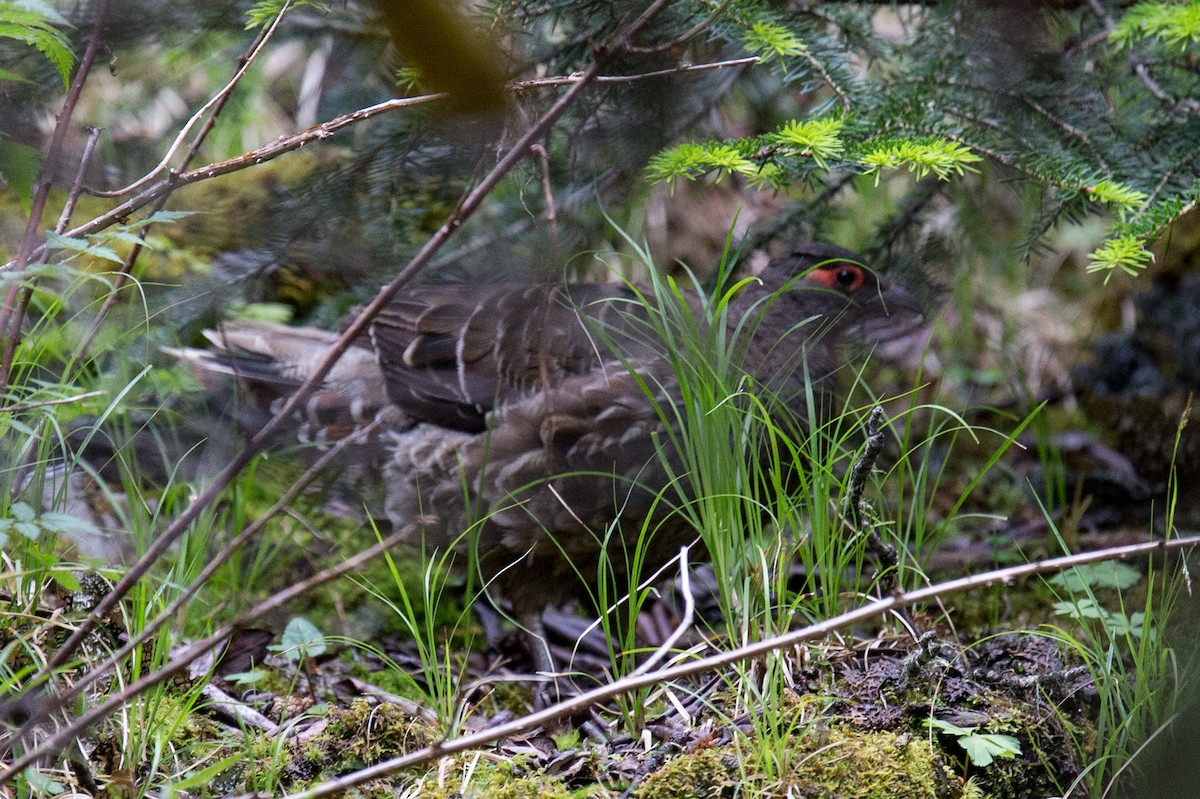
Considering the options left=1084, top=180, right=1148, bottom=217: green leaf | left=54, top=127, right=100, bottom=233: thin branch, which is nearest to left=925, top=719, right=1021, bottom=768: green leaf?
left=1084, top=180, right=1148, bottom=217: green leaf

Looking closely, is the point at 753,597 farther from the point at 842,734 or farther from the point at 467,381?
the point at 467,381

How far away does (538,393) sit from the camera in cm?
366

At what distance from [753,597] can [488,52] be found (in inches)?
56.8

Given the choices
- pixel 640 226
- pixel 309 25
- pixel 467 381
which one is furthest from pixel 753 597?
Result: pixel 640 226

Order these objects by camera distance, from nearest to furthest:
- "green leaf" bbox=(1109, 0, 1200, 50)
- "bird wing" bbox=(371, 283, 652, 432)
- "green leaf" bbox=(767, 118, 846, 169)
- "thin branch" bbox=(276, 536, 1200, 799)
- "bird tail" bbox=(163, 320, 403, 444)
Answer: "thin branch" bbox=(276, 536, 1200, 799)
"green leaf" bbox=(1109, 0, 1200, 50)
"green leaf" bbox=(767, 118, 846, 169)
"bird wing" bbox=(371, 283, 652, 432)
"bird tail" bbox=(163, 320, 403, 444)

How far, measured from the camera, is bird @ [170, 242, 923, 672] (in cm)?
338

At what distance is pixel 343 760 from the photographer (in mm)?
2471

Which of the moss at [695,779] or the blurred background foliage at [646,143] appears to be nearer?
the moss at [695,779]

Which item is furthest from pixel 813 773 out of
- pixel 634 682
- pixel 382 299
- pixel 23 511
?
pixel 23 511

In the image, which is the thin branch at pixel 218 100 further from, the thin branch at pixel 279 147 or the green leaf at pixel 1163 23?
the green leaf at pixel 1163 23

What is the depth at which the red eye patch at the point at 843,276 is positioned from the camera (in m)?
3.71

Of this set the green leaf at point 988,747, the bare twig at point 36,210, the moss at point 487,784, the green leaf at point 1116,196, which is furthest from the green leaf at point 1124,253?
the bare twig at point 36,210

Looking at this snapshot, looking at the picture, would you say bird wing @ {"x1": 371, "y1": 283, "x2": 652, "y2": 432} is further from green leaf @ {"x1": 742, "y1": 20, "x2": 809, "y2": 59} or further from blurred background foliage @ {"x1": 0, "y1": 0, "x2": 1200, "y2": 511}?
green leaf @ {"x1": 742, "y1": 20, "x2": 809, "y2": 59}

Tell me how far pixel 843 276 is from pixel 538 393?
1.23 m
